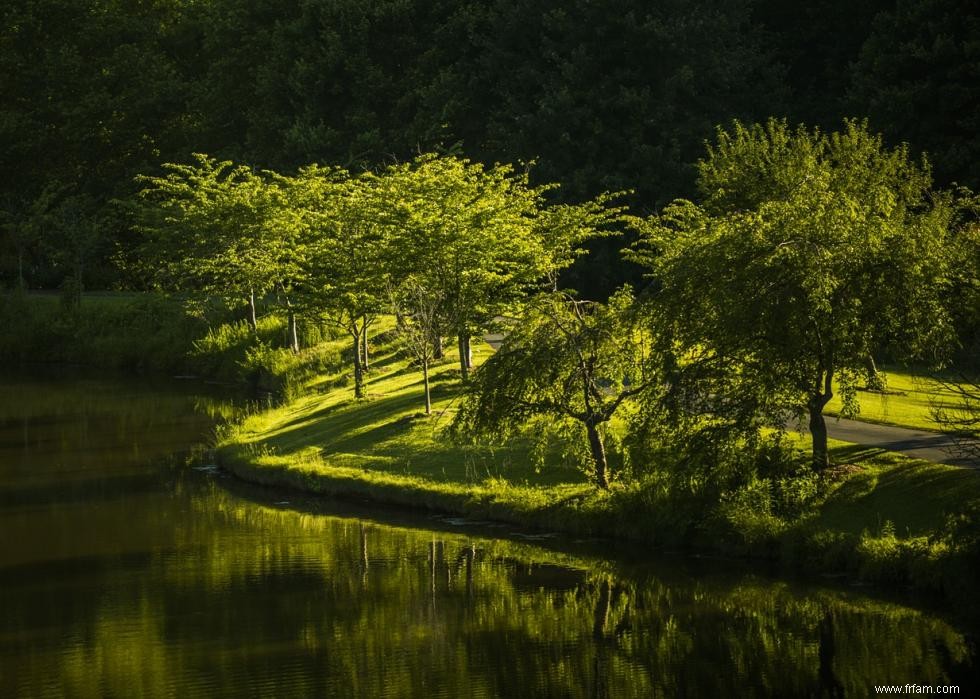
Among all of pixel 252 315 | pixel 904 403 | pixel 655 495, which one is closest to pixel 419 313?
pixel 904 403

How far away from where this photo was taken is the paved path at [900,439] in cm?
3189

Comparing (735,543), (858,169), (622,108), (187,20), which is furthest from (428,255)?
(187,20)

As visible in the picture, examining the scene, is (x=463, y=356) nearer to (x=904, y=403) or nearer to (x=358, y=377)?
(x=358, y=377)

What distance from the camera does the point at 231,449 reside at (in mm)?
45250

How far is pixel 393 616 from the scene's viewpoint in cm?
2752

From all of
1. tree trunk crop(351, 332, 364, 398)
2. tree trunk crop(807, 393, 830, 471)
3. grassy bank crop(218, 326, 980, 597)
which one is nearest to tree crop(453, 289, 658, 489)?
grassy bank crop(218, 326, 980, 597)

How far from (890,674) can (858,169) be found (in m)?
23.8

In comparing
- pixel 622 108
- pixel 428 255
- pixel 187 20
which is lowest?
pixel 428 255

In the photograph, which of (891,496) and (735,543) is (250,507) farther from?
(891,496)

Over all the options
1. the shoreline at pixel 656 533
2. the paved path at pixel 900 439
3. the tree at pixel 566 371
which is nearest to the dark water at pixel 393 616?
the shoreline at pixel 656 533

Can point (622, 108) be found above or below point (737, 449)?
above

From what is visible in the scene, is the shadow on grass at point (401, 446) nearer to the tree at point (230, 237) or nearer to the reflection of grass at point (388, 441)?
the reflection of grass at point (388, 441)

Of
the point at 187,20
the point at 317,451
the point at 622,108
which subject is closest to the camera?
the point at 317,451

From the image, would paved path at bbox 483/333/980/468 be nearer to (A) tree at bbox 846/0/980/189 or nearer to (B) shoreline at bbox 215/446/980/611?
(B) shoreline at bbox 215/446/980/611
